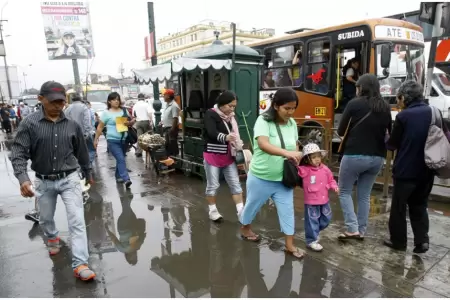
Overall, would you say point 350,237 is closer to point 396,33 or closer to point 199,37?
point 396,33

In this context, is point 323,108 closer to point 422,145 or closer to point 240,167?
point 240,167

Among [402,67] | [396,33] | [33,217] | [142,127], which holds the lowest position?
[33,217]

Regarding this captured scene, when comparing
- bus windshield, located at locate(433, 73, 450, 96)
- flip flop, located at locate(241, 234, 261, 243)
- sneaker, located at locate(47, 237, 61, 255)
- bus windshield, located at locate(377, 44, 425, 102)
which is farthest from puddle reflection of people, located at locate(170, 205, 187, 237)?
bus windshield, located at locate(433, 73, 450, 96)

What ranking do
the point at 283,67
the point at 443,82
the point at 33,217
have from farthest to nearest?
the point at 443,82 < the point at 283,67 < the point at 33,217

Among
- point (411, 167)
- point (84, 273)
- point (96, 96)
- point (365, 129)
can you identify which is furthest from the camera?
point (96, 96)

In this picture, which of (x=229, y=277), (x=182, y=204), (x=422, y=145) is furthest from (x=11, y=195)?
(x=422, y=145)

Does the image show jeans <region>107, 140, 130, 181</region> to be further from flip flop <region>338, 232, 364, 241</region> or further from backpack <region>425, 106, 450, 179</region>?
backpack <region>425, 106, 450, 179</region>

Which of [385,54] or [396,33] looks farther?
[396,33]

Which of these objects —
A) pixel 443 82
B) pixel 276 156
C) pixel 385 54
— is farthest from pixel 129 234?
pixel 443 82

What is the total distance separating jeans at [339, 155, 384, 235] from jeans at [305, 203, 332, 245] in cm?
31

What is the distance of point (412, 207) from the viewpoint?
359 centimetres

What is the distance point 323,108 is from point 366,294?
236 inches

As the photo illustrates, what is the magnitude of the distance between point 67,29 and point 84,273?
18410mm

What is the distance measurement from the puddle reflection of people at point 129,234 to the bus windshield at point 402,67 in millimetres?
6044
